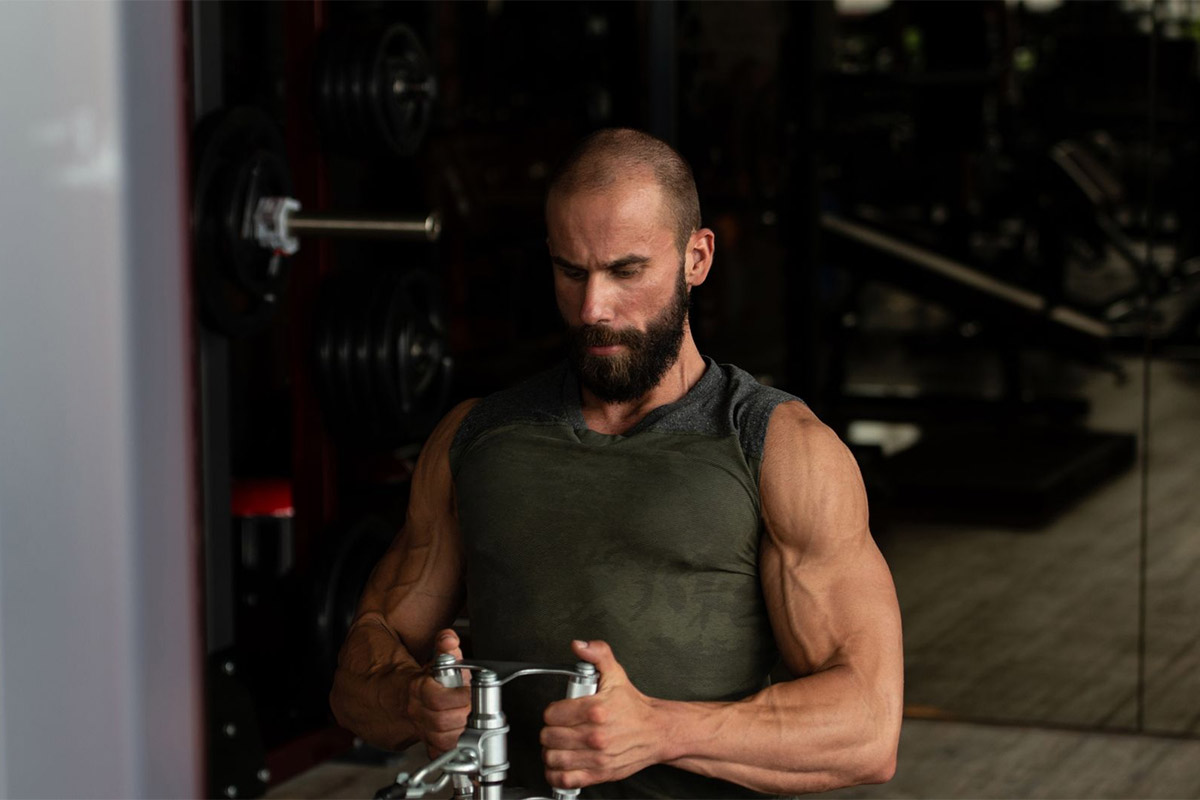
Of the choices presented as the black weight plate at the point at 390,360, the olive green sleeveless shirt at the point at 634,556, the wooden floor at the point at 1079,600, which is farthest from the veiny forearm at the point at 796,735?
the wooden floor at the point at 1079,600

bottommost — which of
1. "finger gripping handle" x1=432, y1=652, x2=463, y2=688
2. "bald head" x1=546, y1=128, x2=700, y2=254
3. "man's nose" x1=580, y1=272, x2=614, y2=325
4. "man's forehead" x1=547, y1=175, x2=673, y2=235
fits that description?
"finger gripping handle" x1=432, y1=652, x2=463, y2=688

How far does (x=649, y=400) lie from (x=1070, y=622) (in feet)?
6.56

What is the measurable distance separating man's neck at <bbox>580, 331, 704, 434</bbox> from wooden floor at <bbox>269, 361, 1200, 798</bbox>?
5.35ft

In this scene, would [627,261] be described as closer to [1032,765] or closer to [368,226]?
[368,226]

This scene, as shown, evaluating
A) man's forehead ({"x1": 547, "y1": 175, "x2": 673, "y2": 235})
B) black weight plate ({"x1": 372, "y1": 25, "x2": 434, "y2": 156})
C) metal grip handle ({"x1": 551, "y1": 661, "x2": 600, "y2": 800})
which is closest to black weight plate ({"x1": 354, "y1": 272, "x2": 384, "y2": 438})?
black weight plate ({"x1": 372, "y1": 25, "x2": 434, "y2": 156})

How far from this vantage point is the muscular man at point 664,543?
1306 mm

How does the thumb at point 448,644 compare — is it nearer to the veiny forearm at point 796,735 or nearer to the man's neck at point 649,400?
the veiny forearm at point 796,735

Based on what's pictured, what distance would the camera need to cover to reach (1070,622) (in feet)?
10.4

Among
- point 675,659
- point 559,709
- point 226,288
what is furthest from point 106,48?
point 226,288

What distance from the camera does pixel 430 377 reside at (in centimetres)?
285

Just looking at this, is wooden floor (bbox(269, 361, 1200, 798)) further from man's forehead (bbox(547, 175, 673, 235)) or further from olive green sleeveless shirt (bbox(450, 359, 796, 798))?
man's forehead (bbox(547, 175, 673, 235))

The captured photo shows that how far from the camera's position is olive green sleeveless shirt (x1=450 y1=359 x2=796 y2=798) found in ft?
4.44

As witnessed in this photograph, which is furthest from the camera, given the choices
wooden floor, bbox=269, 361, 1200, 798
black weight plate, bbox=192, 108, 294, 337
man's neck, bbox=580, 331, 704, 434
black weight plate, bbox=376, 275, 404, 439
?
wooden floor, bbox=269, 361, 1200, 798

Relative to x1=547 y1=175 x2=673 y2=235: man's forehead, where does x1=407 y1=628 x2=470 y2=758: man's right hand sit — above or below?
below
